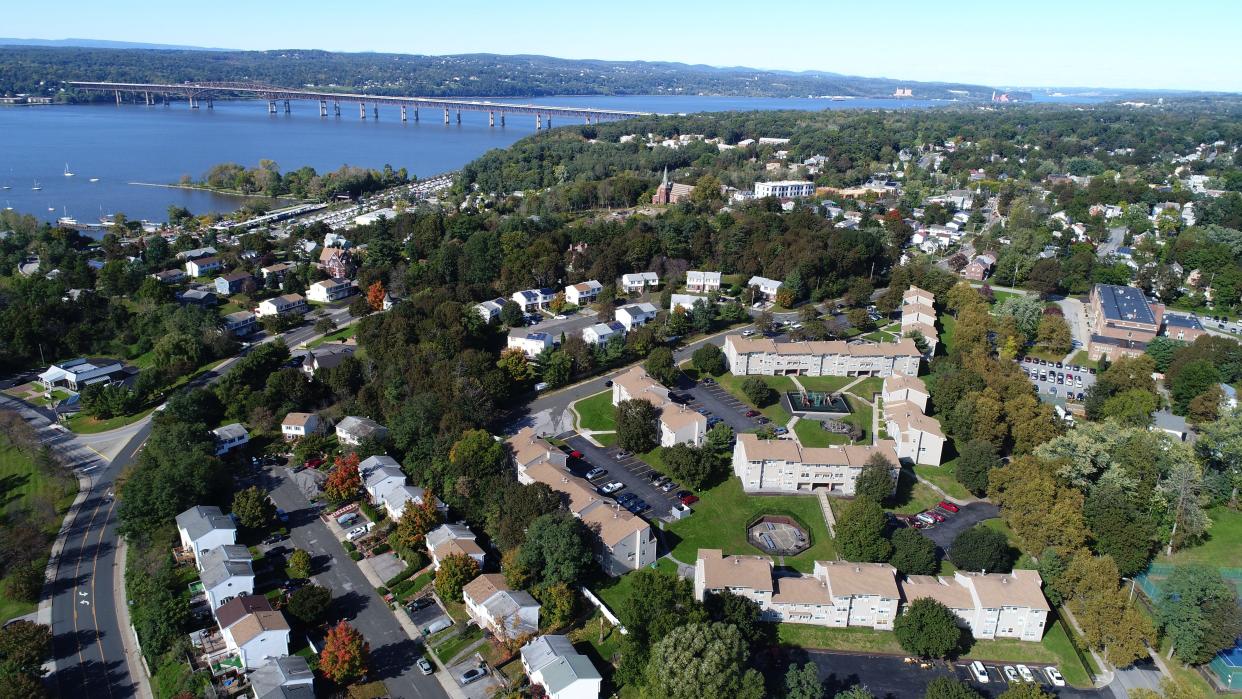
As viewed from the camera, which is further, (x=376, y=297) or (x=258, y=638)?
(x=376, y=297)

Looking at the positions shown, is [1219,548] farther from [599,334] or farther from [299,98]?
[299,98]

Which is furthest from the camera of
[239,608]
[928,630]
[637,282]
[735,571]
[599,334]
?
[637,282]

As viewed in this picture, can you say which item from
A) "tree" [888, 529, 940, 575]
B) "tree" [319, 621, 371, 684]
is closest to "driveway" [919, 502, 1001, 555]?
"tree" [888, 529, 940, 575]

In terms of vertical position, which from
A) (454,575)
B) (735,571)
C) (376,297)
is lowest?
(454,575)

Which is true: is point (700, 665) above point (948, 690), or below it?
above

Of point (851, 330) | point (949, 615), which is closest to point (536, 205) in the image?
point (851, 330)

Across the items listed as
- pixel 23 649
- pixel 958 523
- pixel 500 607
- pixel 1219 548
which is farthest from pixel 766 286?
pixel 23 649

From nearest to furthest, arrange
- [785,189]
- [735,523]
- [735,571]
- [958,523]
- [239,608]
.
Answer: [239,608] < [735,571] < [735,523] < [958,523] < [785,189]

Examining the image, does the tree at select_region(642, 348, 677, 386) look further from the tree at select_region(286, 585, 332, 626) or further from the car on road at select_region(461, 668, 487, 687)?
the tree at select_region(286, 585, 332, 626)
